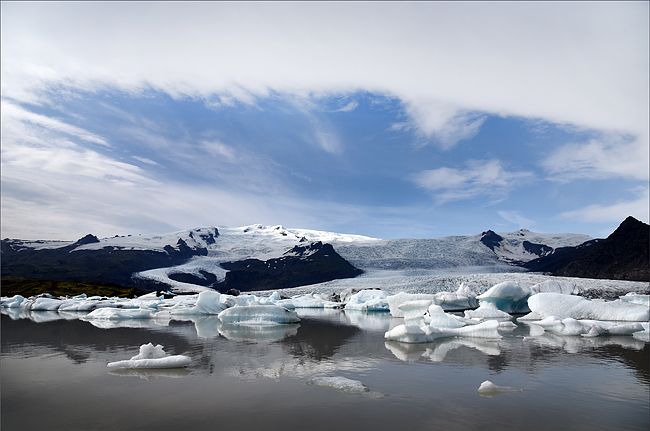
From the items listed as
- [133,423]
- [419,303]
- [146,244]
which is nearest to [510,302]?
[419,303]

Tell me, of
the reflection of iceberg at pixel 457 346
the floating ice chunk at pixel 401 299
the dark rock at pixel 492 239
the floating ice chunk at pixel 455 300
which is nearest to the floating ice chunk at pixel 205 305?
the floating ice chunk at pixel 401 299

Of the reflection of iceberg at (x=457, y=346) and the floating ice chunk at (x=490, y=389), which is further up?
the floating ice chunk at (x=490, y=389)

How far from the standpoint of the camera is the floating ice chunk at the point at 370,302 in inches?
1702

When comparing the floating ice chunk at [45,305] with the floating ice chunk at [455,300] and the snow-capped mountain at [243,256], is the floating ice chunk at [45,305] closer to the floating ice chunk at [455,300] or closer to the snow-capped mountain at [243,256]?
the floating ice chunk at [455,300]

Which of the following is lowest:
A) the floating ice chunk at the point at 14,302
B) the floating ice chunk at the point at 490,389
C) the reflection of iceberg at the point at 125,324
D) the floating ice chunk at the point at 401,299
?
the floating ice chunk at the point at 14,302

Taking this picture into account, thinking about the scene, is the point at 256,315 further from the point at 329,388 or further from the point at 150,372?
the point at 329,388

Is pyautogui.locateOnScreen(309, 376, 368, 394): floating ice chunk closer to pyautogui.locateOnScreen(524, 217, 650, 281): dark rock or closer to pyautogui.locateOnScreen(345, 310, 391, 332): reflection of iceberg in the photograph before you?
pyautogui.locateOnScreen(345, 310, 391, 332): reflection of iceberg

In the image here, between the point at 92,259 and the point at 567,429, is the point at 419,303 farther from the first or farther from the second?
the point at 92,259

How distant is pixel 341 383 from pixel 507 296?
28.1 metres

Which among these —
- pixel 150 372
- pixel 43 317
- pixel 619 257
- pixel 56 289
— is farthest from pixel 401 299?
pixel 619 257

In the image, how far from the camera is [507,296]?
3462 centimetres

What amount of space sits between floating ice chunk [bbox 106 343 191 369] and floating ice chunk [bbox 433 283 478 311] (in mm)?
29601

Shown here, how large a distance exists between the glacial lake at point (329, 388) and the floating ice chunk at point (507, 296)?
15891 mm

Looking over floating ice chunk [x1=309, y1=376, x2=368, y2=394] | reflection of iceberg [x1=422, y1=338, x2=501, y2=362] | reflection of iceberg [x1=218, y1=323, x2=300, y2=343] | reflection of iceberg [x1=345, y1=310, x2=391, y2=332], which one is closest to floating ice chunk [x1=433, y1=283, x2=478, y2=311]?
reflection of iceberg [x1=345, y1=310, x2=391, y2=332]
